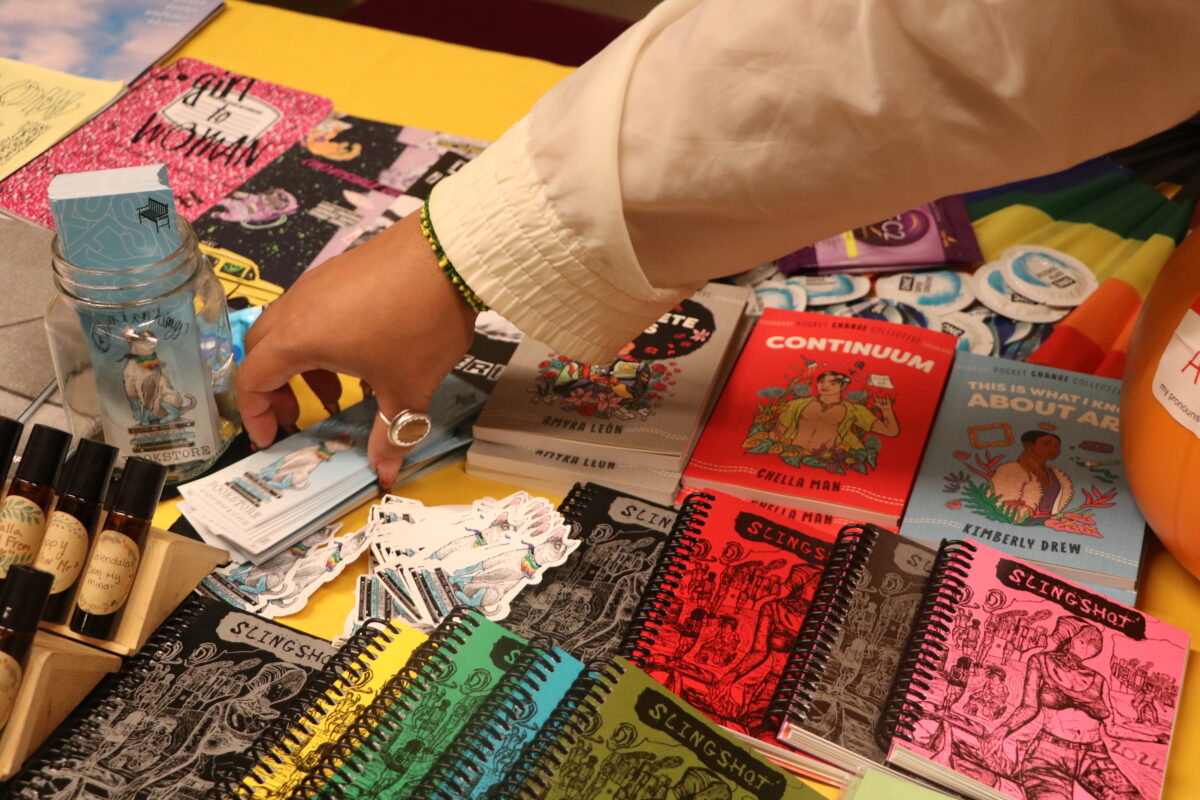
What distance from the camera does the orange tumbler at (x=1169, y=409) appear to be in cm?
86

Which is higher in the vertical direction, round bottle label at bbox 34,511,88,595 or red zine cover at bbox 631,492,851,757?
red zine cover at bbox 631,492,851,757

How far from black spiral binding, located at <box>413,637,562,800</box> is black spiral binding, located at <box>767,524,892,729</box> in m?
0.17

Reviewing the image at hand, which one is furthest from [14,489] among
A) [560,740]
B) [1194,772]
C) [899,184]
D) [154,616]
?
[1194,772]

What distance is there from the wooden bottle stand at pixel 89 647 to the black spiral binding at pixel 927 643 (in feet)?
1.75

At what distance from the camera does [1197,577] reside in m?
0.92

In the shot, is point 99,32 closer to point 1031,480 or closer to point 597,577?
point 597,577

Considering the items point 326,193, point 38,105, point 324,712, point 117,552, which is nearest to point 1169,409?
point 324,712

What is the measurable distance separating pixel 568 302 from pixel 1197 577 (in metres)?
0.58

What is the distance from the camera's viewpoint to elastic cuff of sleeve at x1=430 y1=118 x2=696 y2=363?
856 mm

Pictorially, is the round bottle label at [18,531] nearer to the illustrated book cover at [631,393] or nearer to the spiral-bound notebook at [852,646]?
the illustrated book cover at [631,393]

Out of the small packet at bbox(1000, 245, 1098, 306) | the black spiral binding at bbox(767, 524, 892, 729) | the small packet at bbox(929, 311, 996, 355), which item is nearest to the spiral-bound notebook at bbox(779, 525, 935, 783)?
the black spiral binding at bbox(767, 524, 892, 729)

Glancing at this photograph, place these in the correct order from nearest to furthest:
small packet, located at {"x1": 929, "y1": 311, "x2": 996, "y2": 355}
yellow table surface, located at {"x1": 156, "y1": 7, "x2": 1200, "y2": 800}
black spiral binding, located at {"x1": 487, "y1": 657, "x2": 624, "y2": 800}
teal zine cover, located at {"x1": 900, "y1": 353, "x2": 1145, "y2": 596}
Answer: black spiral binding, located at {"x1": 487, "y1": 657, "x2": 624, "y2": 800} → teal zine cover, located at {"x1": 900, "y1": 353, "x2": 1145, "y2": 596} → small packet, located at {"x1": 929, "y1": 311, "x2": 996, "y2": 355} → yellow table surface, located at {"x1": 156, "y1": 7, "x2": 1200, "y2": 800}

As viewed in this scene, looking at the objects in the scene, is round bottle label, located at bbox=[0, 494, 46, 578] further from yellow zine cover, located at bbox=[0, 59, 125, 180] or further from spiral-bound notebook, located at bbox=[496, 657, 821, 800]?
yellow zine cover, located at bbox=[0, 59, 125, 180]

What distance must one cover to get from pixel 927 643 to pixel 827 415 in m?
0.29
